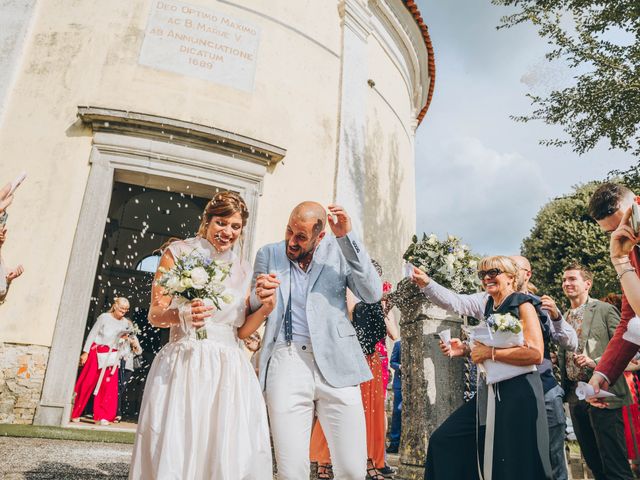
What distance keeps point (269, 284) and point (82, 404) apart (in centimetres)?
633

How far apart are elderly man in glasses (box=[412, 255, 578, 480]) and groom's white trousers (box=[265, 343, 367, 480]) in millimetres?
1429

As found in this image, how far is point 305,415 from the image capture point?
2.57 meters

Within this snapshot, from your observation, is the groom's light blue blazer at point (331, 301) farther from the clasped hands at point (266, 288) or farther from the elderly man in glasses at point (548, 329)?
the elderly man in glasses at point (548, 329)

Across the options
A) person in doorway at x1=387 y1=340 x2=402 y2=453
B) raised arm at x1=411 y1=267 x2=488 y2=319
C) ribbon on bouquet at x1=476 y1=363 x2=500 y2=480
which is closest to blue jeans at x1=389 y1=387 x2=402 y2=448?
person in doorway at x1=387 y1=340 x2=402 y2=453

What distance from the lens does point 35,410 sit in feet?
20.1

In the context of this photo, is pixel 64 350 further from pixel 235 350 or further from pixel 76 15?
pixel 76 15

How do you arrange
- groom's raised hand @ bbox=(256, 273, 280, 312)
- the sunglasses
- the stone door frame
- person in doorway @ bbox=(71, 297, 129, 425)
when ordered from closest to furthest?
groom's raised hand @ bbox=(256, 273, 280, 312), the sunglasses, the stone door frame, person in doorway @ bbox=(71, 297, 129, 425)

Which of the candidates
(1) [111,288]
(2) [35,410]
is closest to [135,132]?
(2) [35,410]

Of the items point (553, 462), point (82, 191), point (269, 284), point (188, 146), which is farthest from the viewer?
point (188, 146)

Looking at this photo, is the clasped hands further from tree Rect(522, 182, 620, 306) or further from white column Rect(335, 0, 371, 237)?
tree Rect(522, 182, 620, 306)

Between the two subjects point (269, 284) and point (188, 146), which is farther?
point (188, 146)

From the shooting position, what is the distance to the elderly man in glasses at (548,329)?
321 centimetres

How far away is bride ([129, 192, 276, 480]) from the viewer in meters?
2.47

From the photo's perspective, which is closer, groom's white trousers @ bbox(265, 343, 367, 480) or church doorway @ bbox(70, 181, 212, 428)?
groom's white trousers @ bbox(265, 343, 367, 480)
